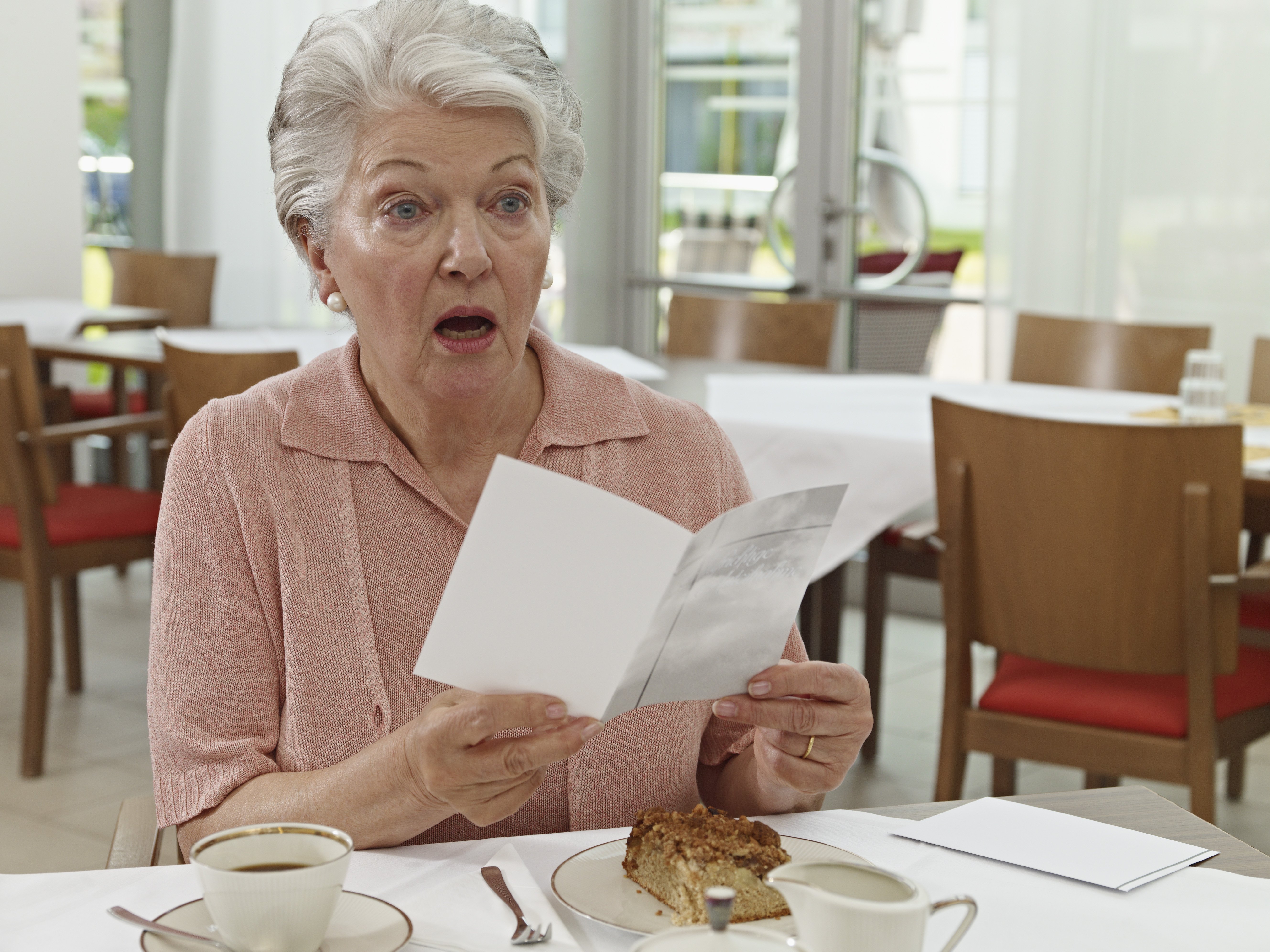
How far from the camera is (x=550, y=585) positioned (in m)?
0.86

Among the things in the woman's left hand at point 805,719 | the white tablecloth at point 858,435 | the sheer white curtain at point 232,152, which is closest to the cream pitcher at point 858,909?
the woman's left hand at point 805,719

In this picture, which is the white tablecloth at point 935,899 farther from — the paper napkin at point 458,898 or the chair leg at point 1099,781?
the chair leg at point 1099,781

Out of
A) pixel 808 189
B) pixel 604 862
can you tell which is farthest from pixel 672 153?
pixel 604 862

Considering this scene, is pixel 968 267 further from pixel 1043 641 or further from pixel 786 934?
pixel 786 934

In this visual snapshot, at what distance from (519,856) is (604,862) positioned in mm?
63

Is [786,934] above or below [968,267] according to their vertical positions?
below

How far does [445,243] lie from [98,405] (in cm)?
407

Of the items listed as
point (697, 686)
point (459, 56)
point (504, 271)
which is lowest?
point (697, 686)

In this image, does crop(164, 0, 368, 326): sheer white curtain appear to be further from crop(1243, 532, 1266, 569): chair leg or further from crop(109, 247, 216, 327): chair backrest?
crop(1243, 532, 1266, 569): chair leg

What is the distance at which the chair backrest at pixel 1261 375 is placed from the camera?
3.30 metres

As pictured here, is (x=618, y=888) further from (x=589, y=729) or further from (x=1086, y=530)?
(x=1086, y=530)

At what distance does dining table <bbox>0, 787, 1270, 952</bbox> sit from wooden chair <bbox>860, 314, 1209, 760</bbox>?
195 cm

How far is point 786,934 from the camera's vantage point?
2.99ft

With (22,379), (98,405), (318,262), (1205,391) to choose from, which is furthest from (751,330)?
(318,262)
